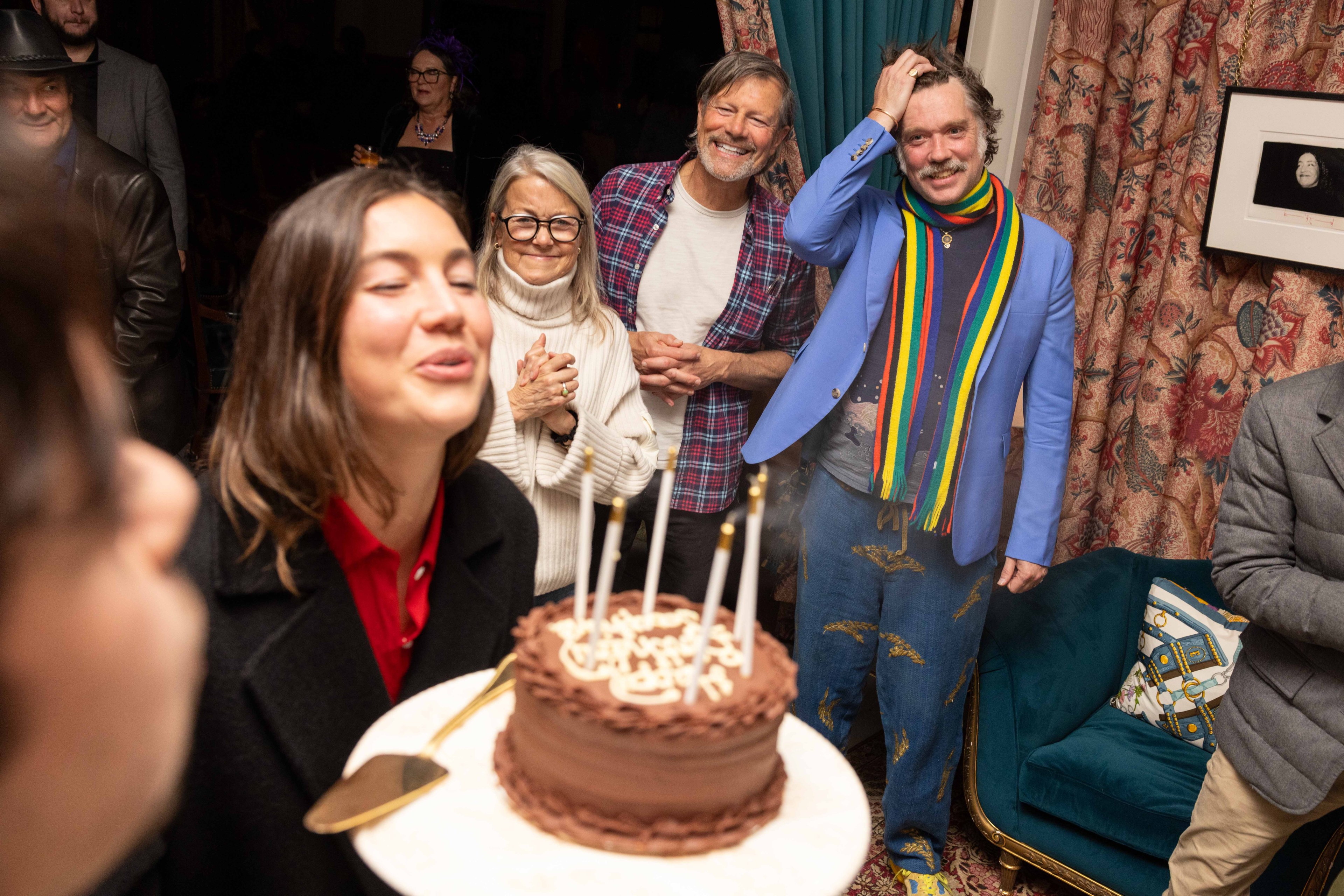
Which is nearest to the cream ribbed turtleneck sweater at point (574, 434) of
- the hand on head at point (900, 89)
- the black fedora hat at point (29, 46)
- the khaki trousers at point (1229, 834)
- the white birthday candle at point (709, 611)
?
the hand on head at point (900, 89)

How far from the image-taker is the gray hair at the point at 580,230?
7.62 ft

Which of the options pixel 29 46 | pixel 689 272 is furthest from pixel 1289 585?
pixel 29 46

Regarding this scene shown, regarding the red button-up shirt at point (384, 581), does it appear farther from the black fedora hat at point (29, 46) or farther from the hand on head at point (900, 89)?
the black fedora hat at point (29, 46)

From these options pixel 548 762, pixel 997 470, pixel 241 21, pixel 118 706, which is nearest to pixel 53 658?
pixel 118 706

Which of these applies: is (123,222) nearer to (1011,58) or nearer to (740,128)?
(740,128)

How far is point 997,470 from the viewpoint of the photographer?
2.52m

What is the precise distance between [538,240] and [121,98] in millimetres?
1629

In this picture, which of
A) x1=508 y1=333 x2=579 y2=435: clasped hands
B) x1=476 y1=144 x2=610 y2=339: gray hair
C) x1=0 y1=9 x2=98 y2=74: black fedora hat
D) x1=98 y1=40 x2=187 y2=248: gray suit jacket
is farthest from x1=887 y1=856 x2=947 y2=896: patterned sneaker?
x1=0 y1=9 x2=98 y2=74: black fedora hat

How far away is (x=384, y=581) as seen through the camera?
53.1 inches

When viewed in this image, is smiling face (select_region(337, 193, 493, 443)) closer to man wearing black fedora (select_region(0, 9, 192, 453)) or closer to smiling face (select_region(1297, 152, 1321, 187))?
man wearing black fedora (select_region(0, 9, 192, 453))

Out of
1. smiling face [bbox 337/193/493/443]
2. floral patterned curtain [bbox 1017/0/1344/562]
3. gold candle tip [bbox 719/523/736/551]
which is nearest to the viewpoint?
gold candle tip [bbox 719/523/736/551]

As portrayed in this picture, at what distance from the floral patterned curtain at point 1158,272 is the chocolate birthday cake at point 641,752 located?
277cm

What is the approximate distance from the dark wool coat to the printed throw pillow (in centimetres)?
249

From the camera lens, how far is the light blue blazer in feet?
8.06
